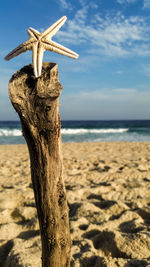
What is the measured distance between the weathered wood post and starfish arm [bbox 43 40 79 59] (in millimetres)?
167

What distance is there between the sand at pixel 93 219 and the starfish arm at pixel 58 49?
1932 millimetres

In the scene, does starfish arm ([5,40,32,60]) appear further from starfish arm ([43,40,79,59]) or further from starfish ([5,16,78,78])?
starfish arm ([43,40,79,59])

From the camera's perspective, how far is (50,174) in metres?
1.47

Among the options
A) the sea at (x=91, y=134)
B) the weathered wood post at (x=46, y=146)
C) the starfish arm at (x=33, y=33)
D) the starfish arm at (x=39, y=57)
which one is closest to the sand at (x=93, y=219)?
the weathered wood post at (x=46, y=146)

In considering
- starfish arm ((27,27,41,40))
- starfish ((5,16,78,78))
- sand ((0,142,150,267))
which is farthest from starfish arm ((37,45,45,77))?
sand ((0,142,150,267))

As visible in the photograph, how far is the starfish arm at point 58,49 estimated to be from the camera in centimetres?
152

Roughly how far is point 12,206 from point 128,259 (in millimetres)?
2383

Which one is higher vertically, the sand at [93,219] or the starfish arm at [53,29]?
the starfish arm at [53,29]

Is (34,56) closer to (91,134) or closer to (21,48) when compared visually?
(21,48)

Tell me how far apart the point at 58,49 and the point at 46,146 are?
733 millimetres

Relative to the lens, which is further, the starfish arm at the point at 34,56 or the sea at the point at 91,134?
the sea at the point at 91,134

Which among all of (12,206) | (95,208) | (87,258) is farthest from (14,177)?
(87,258)

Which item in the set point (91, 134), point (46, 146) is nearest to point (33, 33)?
point (46, 146)

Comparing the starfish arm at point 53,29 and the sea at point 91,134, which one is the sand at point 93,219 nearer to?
the starfish arm at point 53,29
